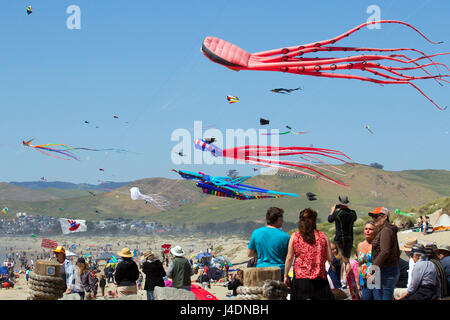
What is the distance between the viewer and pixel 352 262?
8.67 m

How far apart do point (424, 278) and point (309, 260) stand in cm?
162

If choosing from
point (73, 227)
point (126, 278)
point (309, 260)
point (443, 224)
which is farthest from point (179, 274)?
point (443, 224)

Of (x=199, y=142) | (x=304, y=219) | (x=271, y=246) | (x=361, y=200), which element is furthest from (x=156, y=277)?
(x=361, y=200)

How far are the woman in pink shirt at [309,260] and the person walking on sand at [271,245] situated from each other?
63cm

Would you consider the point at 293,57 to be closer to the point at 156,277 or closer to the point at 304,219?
the point at 156,277

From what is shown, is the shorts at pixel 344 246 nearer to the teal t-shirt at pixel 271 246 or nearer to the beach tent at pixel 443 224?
the teal t-shirt at pixel 271 246

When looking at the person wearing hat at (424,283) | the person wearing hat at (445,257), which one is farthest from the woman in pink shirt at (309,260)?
the person wearing hat at (445,257)

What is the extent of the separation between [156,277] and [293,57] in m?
9.93

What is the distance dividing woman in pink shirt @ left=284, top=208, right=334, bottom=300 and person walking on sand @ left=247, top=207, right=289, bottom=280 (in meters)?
0.63

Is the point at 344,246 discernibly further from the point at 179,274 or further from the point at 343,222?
the point at 179,274

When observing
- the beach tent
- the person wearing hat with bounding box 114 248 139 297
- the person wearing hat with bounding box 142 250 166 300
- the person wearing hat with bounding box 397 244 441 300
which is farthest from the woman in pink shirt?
the beach tent

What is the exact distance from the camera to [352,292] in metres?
8.18

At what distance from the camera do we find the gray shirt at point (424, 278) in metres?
7.23

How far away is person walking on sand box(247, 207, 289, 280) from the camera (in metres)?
7.48
